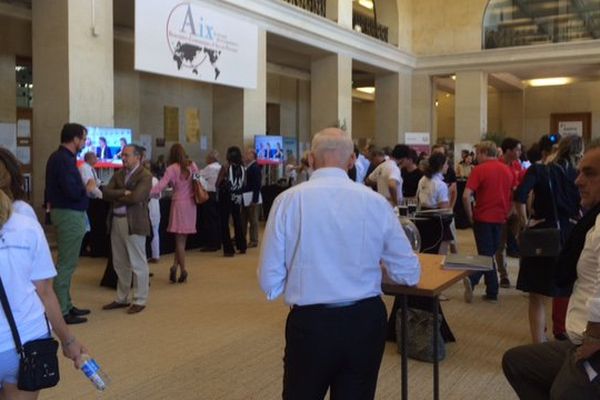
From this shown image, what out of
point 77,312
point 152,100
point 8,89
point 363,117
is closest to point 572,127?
point 363,117

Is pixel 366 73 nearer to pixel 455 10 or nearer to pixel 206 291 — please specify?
pixel 455 10

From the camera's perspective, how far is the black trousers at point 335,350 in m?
2.20

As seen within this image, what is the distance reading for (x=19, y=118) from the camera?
1127 centimetres

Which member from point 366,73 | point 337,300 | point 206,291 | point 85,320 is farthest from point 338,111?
point 337,300

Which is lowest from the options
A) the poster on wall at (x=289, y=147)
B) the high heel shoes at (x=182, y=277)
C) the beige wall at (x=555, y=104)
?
the high heel shoes at (x=182, y=277)

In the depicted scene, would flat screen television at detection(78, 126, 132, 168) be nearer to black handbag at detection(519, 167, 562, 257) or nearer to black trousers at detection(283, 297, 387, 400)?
black handbag at detection(519, 167, 562, 257)

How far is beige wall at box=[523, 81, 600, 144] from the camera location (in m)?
21.6

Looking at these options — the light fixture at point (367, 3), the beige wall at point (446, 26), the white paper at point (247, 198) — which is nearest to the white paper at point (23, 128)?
the white paper at point (247, 198)

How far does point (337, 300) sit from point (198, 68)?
27.8 feet

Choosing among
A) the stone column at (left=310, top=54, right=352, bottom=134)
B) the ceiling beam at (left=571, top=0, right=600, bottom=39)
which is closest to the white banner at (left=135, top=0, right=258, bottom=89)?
the stone column at (left=310, top=54, right=352, bottom=134)

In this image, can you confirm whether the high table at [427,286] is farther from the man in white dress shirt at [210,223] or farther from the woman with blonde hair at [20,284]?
the man in white dress shirt at [210,223]

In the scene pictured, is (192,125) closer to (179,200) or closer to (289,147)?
(289,147)

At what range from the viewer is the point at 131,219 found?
5348mm

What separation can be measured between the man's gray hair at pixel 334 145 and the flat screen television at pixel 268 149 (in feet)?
31.8
